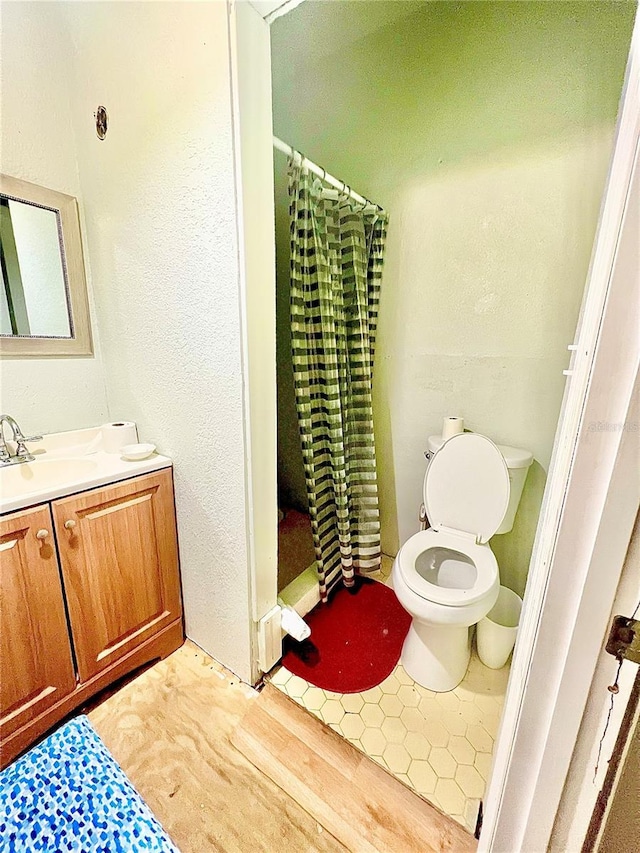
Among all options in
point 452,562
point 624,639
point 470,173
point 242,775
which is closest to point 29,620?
point 242,775

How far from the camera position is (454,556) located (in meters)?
1.53

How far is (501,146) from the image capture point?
135 cm

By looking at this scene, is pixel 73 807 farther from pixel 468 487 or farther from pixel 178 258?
pixel 468 487

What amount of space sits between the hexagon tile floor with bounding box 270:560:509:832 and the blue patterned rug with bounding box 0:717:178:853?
2.24ft

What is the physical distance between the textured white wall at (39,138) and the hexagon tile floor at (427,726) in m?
1.42

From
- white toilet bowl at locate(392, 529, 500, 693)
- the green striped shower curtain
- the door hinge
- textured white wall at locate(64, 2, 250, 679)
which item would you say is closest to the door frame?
the door hinge

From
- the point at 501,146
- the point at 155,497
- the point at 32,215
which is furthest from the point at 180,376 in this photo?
the point at 501,146

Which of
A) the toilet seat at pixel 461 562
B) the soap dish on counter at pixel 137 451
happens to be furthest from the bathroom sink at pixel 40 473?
the toilet seat at pixel 461 562

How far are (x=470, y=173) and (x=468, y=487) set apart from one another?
1324 millimetres

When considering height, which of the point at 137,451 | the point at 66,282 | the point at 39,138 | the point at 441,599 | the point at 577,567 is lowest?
the point at 441,599

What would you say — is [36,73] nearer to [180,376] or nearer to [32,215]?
[32,215]

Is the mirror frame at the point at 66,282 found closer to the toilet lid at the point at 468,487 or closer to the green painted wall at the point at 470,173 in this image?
the green painted wall at the point at 470,173

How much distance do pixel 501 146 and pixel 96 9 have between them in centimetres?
148

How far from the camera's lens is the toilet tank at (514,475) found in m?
1.42
